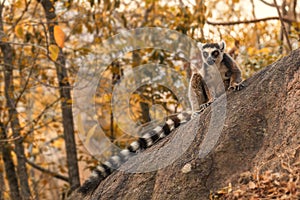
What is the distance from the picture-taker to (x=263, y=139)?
4766 mm

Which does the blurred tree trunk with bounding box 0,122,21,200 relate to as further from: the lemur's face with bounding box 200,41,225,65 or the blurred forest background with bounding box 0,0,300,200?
the lemur's face with bounding box 200,41,225,65

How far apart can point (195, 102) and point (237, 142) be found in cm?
159

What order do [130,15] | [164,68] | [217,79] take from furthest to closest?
1. [130,15]
2. [164,68]
3. [217,79]

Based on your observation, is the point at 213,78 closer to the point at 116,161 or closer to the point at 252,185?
the point at 116,161

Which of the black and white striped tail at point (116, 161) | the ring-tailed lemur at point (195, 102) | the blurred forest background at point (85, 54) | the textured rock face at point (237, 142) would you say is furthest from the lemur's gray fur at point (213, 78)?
the blurred forest background at point (85, 54)

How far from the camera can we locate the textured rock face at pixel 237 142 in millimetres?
4637

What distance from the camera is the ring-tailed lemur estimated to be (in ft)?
19.8

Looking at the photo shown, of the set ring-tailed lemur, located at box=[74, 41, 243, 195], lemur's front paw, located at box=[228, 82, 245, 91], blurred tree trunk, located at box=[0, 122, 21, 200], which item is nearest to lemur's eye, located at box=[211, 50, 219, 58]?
ring-tailed lemur, located at box=[74, 41, 243, 195]

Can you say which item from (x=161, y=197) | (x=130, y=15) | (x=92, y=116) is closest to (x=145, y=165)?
(x=161, y=197)

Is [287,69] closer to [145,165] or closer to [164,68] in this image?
[145,165]

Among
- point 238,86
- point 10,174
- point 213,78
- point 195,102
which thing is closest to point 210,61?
point 213,78

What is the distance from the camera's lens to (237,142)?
4855 mm

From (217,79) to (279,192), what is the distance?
2.36 meters

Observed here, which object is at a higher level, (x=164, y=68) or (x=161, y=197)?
(x=164, y=68)
